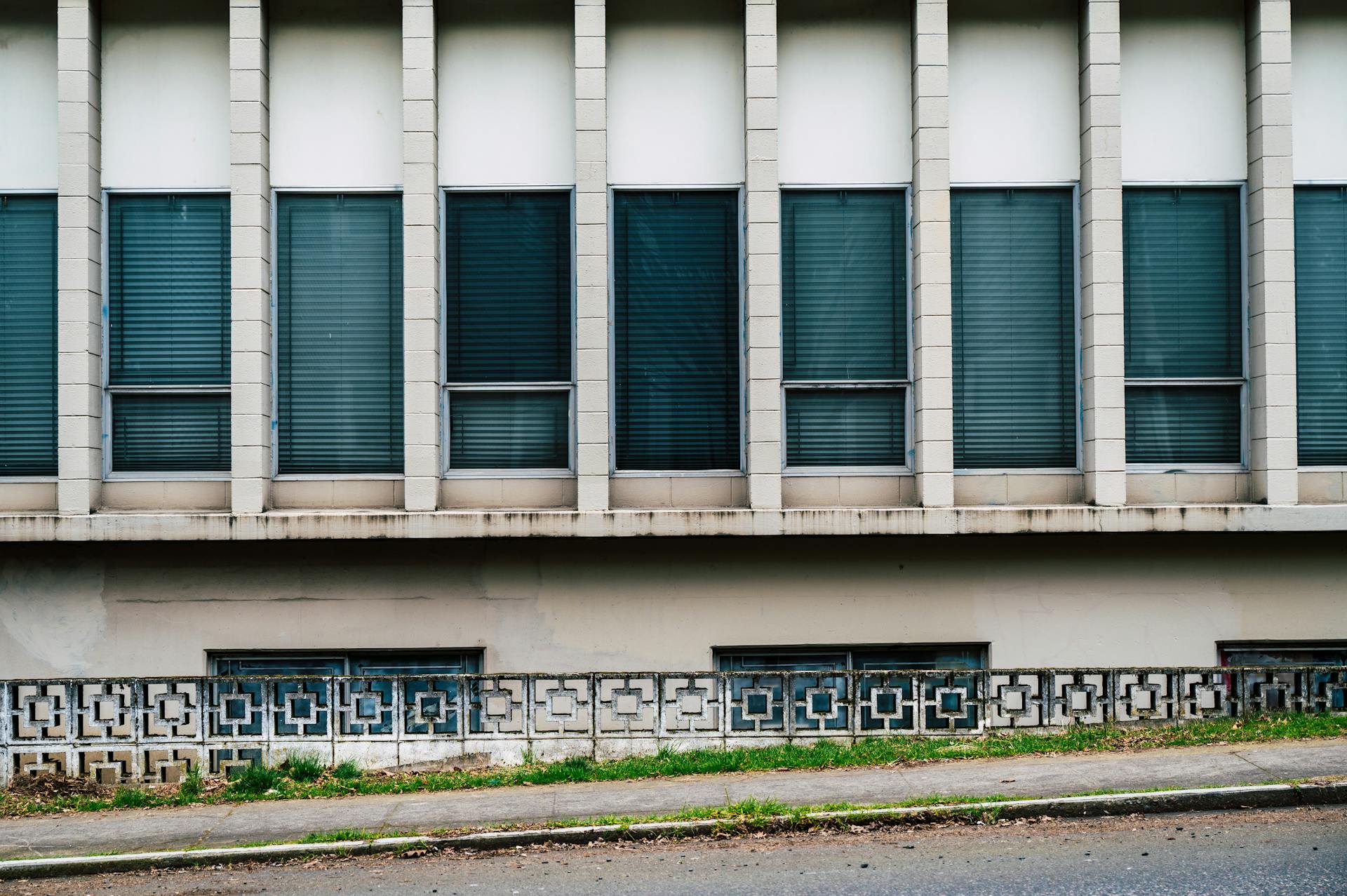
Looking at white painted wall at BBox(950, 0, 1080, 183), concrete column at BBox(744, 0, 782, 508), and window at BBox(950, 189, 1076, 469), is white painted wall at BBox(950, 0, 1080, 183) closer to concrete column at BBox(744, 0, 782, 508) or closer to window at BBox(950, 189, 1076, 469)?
window at BBox(950, 189, 1076, 469)

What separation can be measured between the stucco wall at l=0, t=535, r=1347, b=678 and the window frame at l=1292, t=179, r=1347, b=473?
1.37 m

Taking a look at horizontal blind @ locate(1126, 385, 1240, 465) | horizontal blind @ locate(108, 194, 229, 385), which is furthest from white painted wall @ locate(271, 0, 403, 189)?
horizontal blind @ locate(1126, 385, 1240, 465)

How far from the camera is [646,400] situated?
1242cm

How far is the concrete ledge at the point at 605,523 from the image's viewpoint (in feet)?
38.4

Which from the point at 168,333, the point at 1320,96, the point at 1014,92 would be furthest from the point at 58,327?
the point at 1320,96

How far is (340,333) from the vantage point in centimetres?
1244

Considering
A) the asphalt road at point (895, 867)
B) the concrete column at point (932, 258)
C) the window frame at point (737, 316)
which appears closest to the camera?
the asphalt road at point (895, 867)

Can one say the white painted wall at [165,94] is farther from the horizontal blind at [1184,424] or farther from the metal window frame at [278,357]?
the horizontal blind at [1184,424]

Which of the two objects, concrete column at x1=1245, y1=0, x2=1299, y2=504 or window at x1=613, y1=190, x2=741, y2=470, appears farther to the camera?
window at x1=613, y1=190, x2=741, y2=470

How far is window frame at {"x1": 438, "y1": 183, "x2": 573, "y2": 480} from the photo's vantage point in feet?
40.3

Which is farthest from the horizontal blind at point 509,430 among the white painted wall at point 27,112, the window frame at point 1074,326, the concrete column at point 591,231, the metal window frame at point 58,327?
the white painted wall at point 27,112

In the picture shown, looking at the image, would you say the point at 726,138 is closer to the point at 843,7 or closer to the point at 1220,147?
the point at 843,7

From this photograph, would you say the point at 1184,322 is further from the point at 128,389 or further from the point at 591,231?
the point at 128,389

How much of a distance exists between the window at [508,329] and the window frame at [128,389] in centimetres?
197
